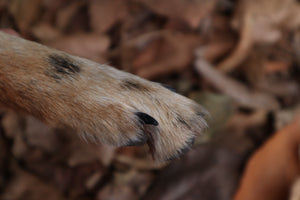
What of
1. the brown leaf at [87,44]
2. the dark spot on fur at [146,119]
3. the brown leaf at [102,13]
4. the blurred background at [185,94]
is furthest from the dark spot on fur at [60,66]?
the brown leaf at [102,13]

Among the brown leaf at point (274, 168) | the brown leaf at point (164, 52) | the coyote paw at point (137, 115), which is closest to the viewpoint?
the coyote paw at point (137, 115)

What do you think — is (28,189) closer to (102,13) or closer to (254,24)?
(102,13)

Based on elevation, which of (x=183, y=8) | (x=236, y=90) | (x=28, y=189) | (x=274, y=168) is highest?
(x=183, y=8)

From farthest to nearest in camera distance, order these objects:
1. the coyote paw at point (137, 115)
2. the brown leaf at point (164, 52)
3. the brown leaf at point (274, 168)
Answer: the brown leaf at point (164, 52) → the brown leaf at point (274, 168) → the coyote paw at point (137, 115)

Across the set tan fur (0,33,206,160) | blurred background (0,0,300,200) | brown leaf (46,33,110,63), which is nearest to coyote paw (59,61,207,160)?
tan fur (0,33,206,160)

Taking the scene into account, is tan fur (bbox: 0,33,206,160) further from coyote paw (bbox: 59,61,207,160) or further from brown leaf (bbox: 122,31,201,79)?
brown leaf (bbox: 122,31,201,79)

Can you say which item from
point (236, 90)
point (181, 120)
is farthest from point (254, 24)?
point (181, 120)

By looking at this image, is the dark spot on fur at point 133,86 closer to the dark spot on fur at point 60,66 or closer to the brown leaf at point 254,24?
the dark spot on fur at point 60,66

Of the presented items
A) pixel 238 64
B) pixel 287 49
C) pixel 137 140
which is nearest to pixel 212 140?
pixel 238 64
